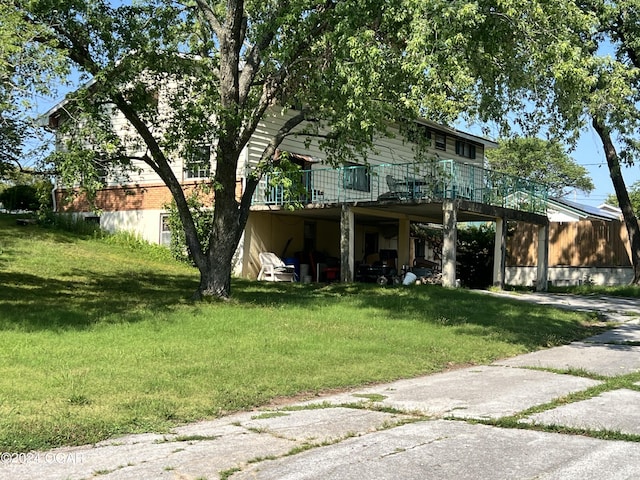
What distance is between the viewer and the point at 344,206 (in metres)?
21.0

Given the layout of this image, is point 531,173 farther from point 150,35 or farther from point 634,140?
point 150,35

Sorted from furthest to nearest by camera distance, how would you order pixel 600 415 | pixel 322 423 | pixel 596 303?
pixel 596 303
pixel 600 415
pixel 322 423

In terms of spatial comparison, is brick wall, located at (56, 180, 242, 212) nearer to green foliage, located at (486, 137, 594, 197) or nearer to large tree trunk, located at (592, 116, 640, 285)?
large tree trunk, located at (592, 116, 640, 285)

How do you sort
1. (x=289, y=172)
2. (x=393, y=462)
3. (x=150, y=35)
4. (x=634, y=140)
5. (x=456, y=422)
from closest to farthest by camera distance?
(x=393, y=462) < (x=456, y=422) < (x=289, y=172) < (x=150, y=35) < (x=634, y=140)

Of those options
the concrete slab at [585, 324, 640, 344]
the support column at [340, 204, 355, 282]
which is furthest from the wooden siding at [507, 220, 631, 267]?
the concrete slab at [585, 324, 640, 344]

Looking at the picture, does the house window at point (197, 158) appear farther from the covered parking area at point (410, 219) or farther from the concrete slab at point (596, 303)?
the concrete slab at point (596, 303)

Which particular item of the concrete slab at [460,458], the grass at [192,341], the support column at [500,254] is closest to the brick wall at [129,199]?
the grass at [192,341]

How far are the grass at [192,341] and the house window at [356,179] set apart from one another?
4628 mm

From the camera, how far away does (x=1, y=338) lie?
9.27m

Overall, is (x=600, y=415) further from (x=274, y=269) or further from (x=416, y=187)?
(x=274, y=269)

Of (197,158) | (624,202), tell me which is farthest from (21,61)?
(624,202)

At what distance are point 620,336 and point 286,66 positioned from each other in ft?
27.6

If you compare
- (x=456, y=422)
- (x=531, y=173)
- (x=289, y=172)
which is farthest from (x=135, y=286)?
(x=531, y=173)

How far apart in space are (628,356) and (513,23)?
5.56 metres
